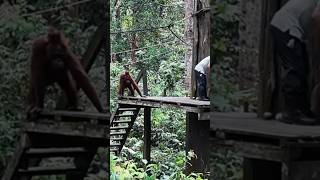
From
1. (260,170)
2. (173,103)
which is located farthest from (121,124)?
(260,170)

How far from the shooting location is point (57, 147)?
223 cm

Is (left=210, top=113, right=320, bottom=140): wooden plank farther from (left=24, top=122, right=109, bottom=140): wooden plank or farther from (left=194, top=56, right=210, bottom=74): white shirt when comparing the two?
(left=194, top=56, right=210, bottom=74): white shirt

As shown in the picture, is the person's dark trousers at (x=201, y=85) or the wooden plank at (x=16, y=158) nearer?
the wooden plank at (x=16, y=158)

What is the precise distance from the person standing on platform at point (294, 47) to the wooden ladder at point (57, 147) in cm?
89

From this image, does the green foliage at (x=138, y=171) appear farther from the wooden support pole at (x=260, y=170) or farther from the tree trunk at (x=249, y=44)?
the tree trunk at (x=249, y=44)

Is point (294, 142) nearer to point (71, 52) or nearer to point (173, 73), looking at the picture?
point (71, 52)

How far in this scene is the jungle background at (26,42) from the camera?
2113 millimetres

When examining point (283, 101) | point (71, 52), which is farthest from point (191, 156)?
point (71, 52)

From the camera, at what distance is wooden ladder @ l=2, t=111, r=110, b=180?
2178 mm

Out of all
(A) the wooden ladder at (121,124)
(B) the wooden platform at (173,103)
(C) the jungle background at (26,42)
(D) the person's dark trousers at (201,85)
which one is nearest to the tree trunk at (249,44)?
(C) the jungle background at (26,42)

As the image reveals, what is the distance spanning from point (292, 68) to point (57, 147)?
3.80ft

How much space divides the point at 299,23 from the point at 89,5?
3.32ft

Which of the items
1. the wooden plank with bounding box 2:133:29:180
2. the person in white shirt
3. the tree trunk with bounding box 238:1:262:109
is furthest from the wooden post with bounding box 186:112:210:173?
the wooden plank with bounding box 2:133:29:180

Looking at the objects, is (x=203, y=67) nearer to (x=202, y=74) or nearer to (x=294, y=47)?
(x=202, y=74)
